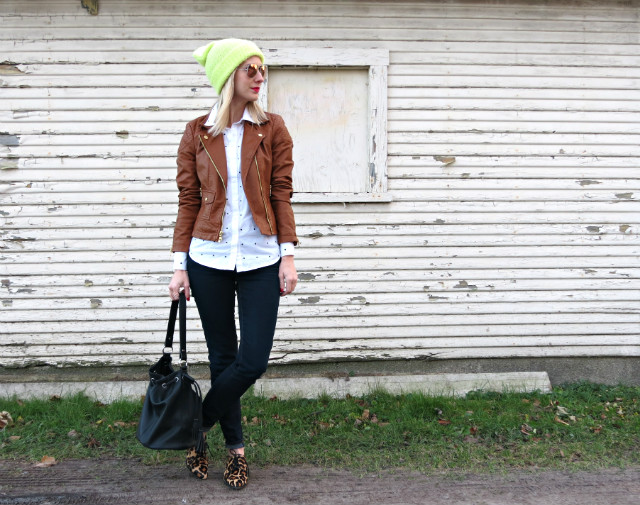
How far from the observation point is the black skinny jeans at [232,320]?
3.12 meters

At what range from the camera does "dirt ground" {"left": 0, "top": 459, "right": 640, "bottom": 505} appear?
3.34m

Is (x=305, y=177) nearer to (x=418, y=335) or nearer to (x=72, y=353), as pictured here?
(x=418, y=335)

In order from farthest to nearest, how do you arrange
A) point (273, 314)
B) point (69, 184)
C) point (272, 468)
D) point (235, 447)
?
point (69, 184), point (272, 468), point (235, 447), point (273, 314)

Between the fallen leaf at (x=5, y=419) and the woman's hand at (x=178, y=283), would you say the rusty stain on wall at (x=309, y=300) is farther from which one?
the fallen leaf at (x=5, y=419)

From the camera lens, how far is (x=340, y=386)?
5.23 meters

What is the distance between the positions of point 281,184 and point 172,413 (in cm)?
132

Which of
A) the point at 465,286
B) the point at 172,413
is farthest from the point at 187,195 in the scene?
the point at 465,286

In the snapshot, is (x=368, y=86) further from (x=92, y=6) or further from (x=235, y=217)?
(x=235, y=217)

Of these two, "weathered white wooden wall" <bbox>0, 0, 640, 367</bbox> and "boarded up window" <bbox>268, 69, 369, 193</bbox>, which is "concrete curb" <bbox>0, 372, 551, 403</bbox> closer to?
"weathered white wooden wall" <bbox>0, 0, 640, 367</bbox>

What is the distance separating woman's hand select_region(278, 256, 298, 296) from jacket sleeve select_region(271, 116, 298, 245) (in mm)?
107

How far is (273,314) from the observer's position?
10.4 ft

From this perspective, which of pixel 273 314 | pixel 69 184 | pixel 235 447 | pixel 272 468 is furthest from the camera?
pixel 69 184

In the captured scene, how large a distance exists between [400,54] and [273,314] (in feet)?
10.1

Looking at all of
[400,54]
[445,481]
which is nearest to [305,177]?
[400,54]
